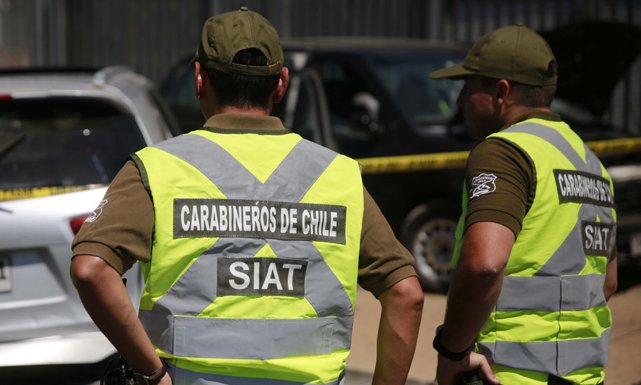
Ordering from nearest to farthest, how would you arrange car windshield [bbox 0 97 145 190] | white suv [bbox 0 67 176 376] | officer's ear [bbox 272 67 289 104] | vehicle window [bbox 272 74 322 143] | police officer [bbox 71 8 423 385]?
police officer [bbox 71 8 423 385] → officer's ear [bbox 272 67 289 104] → white suv [bbox 0 67 176 376] → car windshield [bbox 0 97 145 190] → vehicle window [bbox 272 74 322 143]

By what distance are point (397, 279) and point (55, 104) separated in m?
2.92

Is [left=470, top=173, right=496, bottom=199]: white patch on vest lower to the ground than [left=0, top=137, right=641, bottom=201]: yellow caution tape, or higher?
higher

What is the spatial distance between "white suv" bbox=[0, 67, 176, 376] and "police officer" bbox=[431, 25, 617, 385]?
187 cm

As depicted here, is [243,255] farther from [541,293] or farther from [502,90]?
[502,90]

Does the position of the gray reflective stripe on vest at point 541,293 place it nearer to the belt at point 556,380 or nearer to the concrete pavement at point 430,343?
the belt at point 556,380

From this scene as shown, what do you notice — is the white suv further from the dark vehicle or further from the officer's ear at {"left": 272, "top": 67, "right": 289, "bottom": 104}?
the dark vehicle

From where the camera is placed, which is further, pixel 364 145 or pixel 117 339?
pixel 364 145

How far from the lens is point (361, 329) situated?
7.29 meters

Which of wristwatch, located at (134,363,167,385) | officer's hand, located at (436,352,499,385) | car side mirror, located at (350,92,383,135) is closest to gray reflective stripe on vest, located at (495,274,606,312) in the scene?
officer's hand, located at (436,352,499,385)

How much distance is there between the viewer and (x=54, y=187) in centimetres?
473

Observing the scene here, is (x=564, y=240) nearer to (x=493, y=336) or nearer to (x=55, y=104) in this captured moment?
(x=493, y=336)

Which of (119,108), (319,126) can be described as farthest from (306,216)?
(319,126)

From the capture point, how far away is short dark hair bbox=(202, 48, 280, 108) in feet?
8.94

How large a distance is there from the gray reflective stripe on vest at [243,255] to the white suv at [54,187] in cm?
184
